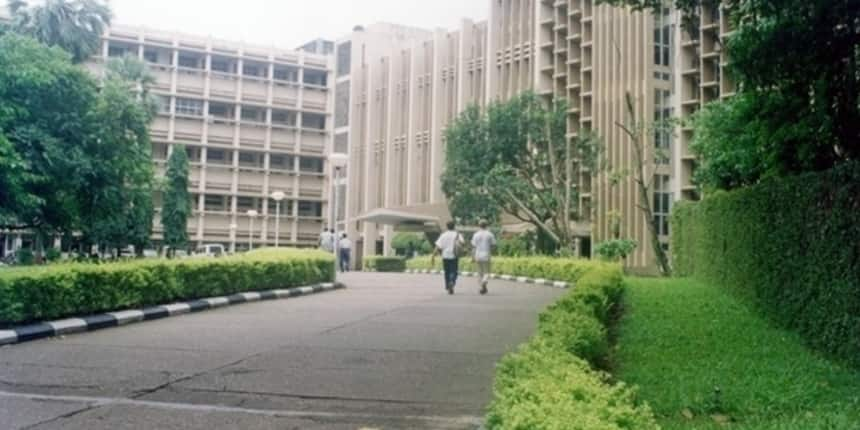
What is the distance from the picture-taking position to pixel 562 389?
4441 mm

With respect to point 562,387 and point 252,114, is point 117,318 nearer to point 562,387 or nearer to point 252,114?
point 562,387

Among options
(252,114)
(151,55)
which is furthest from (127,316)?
(252,114)

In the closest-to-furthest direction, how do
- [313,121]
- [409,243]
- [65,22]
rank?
[65,22]
[409,243]
[313,121]

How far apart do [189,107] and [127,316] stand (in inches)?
2118

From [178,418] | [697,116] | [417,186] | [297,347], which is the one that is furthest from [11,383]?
[417,186]

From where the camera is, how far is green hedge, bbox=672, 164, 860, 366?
26.8 ft

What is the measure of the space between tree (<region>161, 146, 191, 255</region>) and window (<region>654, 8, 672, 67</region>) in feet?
91.4

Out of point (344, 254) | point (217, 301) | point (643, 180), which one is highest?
point (643, 180)

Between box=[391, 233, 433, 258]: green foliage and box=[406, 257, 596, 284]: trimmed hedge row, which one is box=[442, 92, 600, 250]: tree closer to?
box=[406, 257, 596, 284]: trimmed hedge row

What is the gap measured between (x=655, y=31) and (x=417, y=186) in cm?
1908

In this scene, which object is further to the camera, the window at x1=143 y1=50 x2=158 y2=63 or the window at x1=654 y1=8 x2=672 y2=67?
the window at x1=143 y1=50 x2=158 y2=63

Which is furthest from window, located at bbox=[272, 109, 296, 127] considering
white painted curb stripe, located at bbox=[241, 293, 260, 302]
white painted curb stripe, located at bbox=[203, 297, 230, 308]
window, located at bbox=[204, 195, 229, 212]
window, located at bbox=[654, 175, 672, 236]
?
white painted curb stripe, located at bbox=[203, 297, 230, 308]

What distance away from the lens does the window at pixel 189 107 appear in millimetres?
62812

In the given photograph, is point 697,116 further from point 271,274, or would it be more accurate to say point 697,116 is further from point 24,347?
point 24,347
